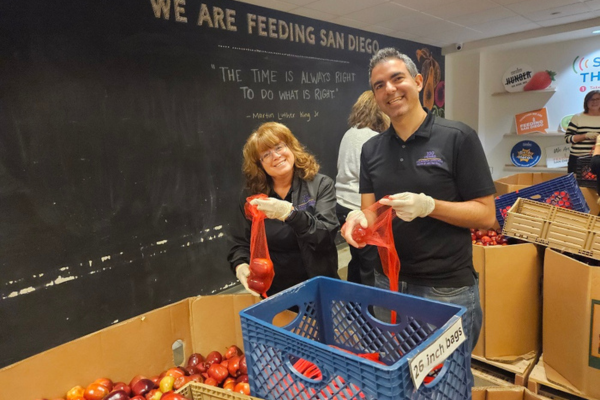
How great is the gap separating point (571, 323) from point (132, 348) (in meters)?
1.89

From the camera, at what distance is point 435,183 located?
47.6 inches

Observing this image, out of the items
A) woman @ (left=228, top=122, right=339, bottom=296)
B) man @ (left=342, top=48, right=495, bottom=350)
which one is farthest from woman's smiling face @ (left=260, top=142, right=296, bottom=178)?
man @ (left=342, top=48, right=495, bottom=350)

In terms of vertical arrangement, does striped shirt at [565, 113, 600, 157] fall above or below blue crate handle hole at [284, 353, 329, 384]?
above

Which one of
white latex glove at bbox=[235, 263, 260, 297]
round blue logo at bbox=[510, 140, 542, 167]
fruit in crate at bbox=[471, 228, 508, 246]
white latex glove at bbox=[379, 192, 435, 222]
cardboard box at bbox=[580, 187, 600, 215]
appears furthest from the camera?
round blue logo at bbox=[510, 140, 542, 167]

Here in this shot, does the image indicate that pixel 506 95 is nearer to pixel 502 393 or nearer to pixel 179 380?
pixel 502 393

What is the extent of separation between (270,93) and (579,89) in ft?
14.1

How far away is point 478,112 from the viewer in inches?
232

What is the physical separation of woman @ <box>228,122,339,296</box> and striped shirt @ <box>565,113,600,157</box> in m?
3.39

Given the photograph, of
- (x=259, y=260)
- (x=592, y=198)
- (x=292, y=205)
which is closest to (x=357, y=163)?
(x=292, y=205)

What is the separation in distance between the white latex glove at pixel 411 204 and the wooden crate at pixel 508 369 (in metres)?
1.46

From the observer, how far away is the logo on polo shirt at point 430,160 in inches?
47.2

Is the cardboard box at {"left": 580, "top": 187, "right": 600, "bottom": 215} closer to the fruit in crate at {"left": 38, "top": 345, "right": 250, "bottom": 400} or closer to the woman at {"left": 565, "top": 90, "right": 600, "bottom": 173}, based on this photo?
the woman at {"left": 565, "top": 90, "right": 600, "bottom": 173}

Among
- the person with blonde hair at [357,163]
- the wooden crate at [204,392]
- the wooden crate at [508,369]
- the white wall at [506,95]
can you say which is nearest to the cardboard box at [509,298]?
the wooden crate at [508,369]

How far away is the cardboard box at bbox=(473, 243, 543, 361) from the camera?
6.72 feet
